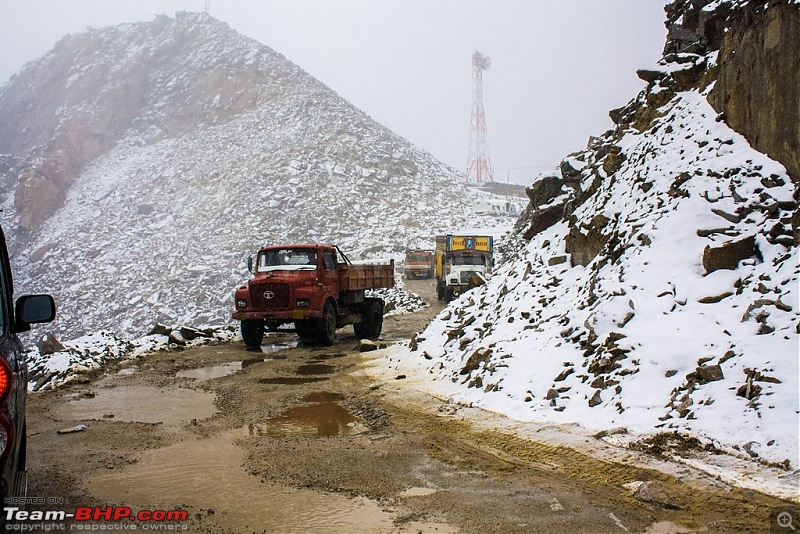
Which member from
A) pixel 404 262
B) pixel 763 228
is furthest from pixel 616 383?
pixel 404 262

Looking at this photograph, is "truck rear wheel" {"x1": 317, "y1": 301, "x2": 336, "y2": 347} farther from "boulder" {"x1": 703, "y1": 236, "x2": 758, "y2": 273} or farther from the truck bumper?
"boulder" {"x1": 703, "y1": 236, "x2": 758, "y2": 273}

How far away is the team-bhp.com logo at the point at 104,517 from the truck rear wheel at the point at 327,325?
9496 millimetres

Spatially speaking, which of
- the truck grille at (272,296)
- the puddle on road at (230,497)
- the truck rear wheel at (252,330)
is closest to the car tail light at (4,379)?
the puddle on road at (230,497)

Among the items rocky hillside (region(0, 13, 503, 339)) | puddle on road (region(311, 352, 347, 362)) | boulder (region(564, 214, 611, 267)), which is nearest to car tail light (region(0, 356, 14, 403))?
boulder (region(564, 214, 611, 267))

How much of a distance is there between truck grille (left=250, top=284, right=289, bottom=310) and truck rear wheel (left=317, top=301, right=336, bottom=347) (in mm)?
880

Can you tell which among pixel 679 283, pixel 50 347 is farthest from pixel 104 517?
pixel 50 347

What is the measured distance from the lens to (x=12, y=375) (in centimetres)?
292

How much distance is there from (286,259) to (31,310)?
422 inches

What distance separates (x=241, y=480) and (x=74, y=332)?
29.6 m

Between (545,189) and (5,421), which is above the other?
(545,189)

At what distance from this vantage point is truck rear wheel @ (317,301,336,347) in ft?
45.0

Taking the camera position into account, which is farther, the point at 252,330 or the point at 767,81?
the point at 252,330

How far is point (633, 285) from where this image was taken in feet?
25.0

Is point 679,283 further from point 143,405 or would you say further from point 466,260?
point 466,260
